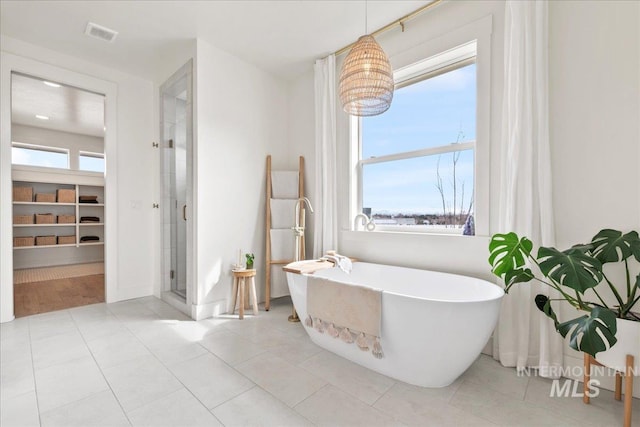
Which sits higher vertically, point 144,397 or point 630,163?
point 630,163

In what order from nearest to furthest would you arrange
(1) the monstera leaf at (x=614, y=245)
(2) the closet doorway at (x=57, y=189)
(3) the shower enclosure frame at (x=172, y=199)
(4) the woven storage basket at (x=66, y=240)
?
(1) the monstera leaf at (x=614, y=245)
(3) the shower enclosure frame at (x=172, y=199)
(2) the closet doorway at (x=57, y=189)
(4) the woven storage basket at (x=66, y=240)

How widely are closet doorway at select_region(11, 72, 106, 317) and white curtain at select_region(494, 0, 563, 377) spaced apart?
15.5ft

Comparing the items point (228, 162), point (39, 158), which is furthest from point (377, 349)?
point (39, 158)

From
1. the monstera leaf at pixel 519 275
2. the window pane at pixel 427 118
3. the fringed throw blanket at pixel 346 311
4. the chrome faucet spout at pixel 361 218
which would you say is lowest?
the fringed throw blanket at pixel 346 311

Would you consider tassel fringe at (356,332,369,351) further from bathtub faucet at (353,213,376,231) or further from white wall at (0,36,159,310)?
white wall at (0,36,159,310)

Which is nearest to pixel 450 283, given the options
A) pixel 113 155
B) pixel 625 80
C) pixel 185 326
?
pixel 625 80

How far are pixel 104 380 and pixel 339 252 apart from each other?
6.79ft

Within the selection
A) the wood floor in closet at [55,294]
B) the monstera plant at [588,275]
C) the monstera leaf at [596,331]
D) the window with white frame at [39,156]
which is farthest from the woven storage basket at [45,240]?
the monstera leaf at [596,331]

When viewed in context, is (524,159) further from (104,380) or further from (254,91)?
(104,380)

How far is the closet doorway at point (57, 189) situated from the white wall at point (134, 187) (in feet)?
2.86

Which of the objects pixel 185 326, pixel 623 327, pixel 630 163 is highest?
pixel 630 163

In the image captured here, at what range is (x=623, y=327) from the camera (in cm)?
137

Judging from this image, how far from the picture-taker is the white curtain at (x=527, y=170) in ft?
6.02

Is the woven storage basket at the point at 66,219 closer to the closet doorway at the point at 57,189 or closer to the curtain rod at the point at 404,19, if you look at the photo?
the closet doorway at the point at 57,189
